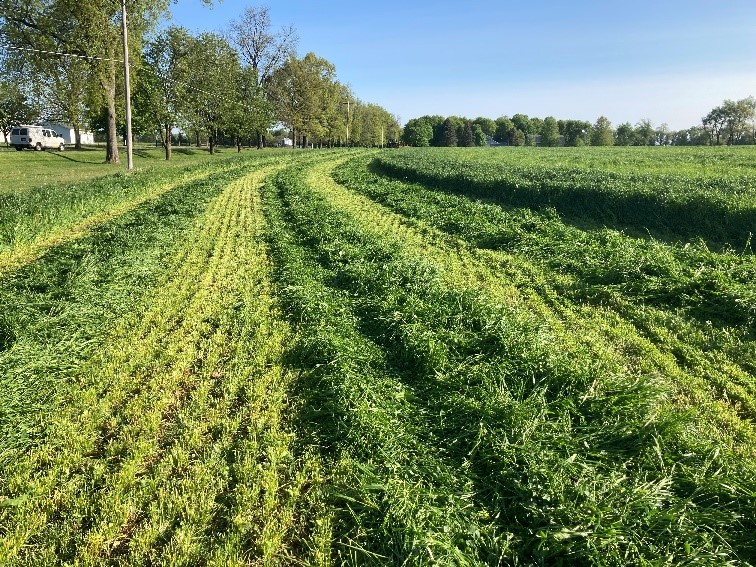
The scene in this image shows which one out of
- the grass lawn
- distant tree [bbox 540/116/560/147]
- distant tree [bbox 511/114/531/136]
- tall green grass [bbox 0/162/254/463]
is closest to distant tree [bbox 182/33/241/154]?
the grass lawn

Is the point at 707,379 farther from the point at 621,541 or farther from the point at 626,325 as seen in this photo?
the point at 621,541

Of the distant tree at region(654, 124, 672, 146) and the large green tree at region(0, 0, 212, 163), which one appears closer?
the large green tree at region(0, 0, 212, 163)

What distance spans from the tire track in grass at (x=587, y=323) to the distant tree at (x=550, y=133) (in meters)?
130

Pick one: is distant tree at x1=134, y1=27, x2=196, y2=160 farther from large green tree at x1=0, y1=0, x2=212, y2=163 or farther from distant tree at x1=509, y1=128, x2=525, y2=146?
distant tree at x1=509, y1=128, x2=525, y2=146

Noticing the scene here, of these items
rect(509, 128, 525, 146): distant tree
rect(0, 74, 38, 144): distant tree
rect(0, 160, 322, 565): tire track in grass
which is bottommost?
rect(0, 160, 322, 565): tire track in grass

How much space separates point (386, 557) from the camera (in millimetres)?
3078

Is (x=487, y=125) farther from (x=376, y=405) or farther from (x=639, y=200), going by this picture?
(x=376, y=405)

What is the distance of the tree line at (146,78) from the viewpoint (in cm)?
2911

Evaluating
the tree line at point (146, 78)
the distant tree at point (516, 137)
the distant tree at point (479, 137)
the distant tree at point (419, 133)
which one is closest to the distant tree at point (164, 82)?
the tree line at point (146, 78)

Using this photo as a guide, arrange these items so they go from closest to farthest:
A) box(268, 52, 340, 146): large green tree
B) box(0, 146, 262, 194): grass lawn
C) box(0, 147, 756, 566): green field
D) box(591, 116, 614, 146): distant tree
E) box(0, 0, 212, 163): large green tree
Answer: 1. box(0, 147, 756, 566): green field
2. box(0, 146, 262, 194): grass lawn
3. box(0, 0, 212, 163): large green tree
4. box(268, 52, 340, 146): large green tree
5. box(591, 116, 614, 146): distant tree

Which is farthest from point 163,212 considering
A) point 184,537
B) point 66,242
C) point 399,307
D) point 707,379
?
point 707,379

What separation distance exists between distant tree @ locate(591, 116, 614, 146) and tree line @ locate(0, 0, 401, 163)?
268 feet

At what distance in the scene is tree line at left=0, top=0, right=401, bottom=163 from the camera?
2911 centimetres

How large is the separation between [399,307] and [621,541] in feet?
14.9
